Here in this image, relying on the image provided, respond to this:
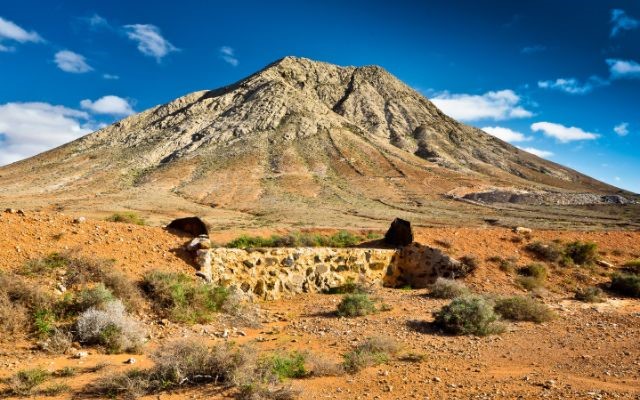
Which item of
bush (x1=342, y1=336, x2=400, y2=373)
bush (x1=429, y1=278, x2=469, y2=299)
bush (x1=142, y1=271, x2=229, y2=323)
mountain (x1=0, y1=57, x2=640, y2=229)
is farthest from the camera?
mountain (x1=0, y1=57, x2=640, y2=229)

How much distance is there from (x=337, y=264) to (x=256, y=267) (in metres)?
2.78

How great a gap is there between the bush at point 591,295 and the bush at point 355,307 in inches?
249

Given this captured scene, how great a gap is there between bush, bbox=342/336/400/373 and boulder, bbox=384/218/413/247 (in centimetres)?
762

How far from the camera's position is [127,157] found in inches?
3236

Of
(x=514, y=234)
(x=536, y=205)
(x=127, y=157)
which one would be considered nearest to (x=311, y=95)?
(x=127, y=157)

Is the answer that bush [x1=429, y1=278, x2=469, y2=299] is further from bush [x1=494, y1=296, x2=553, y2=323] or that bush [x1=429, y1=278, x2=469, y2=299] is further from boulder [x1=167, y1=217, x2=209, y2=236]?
boulder [x1=167, y1=217, x2=209, y2=236]

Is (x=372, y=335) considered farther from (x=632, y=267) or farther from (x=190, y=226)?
(x=632, y=267)

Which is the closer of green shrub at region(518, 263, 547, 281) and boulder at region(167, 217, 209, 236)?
boulder at region(167, 217, 209, 236)

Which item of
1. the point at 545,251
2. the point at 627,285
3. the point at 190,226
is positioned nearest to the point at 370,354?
the point at 190,226

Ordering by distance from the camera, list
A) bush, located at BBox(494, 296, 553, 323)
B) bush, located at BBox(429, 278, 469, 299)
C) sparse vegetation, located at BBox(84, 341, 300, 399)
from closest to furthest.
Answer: sparse vegetation, located at BBox(84, 341, 300, 399) → bush, located at BBox(494, 296, 553, 323) → bush, located at BBox(429, 278, 469, 299)

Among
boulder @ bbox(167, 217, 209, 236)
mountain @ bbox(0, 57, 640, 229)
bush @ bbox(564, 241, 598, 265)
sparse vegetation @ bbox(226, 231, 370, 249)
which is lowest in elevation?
bush @ bbox(564, 241, 598, 265)

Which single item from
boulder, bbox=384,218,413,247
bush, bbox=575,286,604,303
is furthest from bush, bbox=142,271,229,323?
bush, bbox=575,286,604,303

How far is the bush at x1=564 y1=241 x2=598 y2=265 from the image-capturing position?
597 inches

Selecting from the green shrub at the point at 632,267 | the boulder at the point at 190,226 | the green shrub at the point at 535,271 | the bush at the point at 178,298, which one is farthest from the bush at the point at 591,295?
the boulder at the point at 190,226
